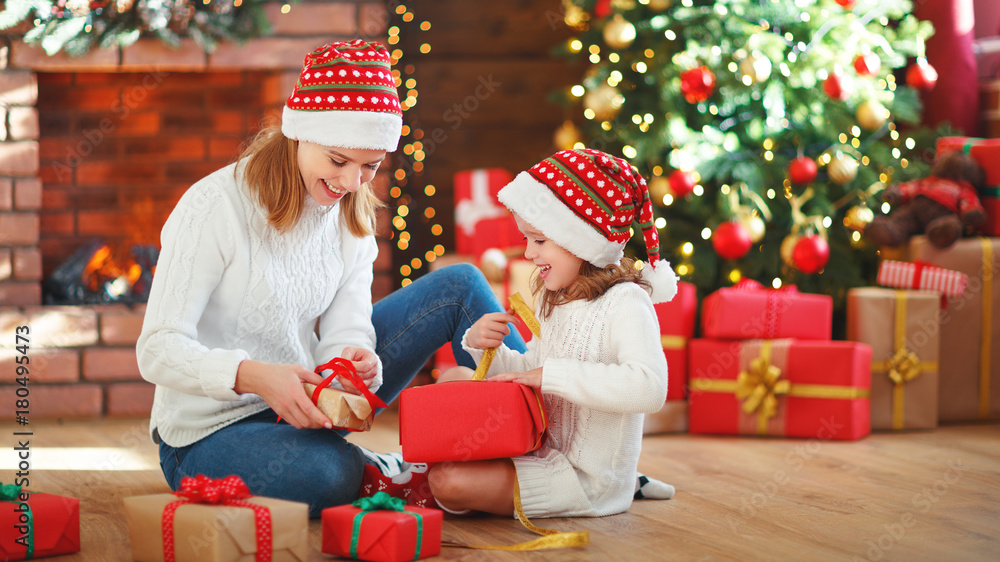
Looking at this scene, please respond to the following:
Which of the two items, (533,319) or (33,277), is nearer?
(533,319)

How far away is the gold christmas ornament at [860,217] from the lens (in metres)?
2.62

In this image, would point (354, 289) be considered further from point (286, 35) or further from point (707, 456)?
point (286, 35)

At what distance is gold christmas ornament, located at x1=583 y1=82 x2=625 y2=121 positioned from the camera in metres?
2.61

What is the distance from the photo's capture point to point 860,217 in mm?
2625

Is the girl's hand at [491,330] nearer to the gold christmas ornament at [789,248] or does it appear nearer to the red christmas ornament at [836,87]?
the gold christmas ornament at [789,248]

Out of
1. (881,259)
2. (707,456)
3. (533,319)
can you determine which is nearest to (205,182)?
(533,319)

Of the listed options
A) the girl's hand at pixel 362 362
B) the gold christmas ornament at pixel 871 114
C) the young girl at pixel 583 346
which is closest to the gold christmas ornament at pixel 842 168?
the gold christmas ornament at pixel 871 114

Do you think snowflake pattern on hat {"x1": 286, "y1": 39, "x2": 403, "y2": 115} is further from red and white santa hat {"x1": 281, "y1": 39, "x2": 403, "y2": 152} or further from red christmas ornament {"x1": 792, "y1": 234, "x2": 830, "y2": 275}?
red christmas ornament {"x1": 792, "y1": 234, "x2": 830, "y2": 275}

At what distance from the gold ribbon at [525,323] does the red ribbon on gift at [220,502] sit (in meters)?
0.44

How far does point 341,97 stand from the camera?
1417 millimetres

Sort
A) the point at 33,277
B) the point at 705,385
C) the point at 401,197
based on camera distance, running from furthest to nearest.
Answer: the point at 401,197 → the point at 33,277 → the point at 705,385

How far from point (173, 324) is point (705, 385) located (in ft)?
4.69

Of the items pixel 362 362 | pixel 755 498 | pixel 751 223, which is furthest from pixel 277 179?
pixel 751 223

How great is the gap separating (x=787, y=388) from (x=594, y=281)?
0.95m
